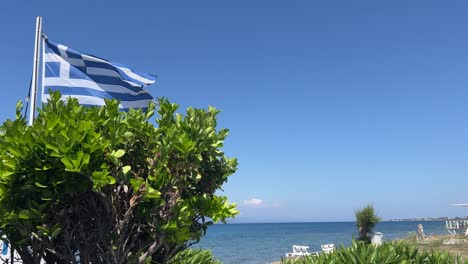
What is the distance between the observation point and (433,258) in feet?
21.8

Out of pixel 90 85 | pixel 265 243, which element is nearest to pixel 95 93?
pixel 90 85

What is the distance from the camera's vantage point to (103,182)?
10.8 feet

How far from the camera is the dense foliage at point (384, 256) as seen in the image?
6527mm

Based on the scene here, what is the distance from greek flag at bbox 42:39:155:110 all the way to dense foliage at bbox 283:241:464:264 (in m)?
5.09

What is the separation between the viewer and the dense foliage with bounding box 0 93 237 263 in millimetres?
3383

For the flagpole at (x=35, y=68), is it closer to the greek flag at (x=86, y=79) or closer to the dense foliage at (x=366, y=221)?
the greek flag at (x=86, y=79)

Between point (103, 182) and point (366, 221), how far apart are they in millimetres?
11248

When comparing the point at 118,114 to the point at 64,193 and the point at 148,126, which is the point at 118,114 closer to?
the point at 148,126

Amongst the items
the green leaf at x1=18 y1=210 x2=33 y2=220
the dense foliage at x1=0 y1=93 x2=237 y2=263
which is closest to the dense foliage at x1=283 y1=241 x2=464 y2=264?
Result: the dense foliage at x1=0 y1=93 x2=237 y2=263

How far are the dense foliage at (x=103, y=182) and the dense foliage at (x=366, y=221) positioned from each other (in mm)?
9819

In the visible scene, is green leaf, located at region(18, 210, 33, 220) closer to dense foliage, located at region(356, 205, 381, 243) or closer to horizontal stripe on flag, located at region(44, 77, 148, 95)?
horizontal stripe on flag, located at region(44, 77, 148, 95)

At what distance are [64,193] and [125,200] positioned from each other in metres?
0.50

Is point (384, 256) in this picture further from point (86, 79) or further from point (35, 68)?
point (35, 68)

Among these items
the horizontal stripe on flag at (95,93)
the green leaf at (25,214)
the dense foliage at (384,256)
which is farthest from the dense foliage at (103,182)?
the horizontal stripe on flag at (95,93)
